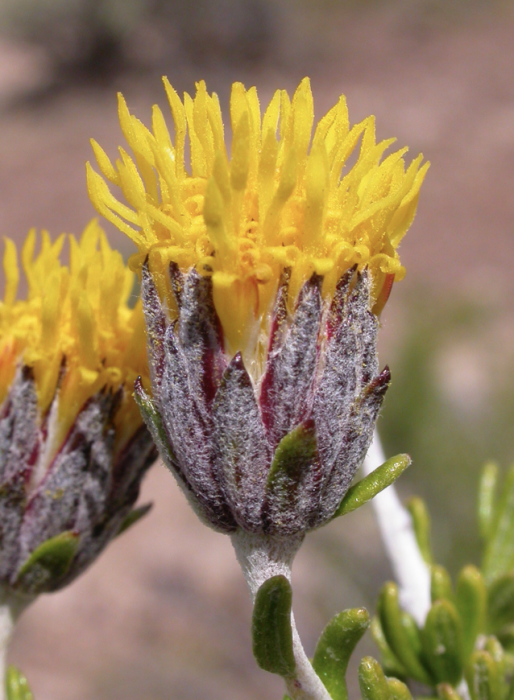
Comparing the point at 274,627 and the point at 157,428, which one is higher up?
the point at 157,428

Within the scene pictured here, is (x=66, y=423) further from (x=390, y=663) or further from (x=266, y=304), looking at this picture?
(x=390, y=663)

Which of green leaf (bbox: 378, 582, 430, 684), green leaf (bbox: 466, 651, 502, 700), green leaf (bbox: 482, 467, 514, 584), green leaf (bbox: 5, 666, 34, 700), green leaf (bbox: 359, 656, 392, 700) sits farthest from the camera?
green leaf (bbox: 482, 467, 514, 584)

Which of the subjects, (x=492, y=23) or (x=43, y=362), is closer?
(x=43, y=362)

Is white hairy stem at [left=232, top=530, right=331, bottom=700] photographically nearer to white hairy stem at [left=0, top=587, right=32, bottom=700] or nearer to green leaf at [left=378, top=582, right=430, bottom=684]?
green leaf at [left=378, top=582, right=430, bottom=684]

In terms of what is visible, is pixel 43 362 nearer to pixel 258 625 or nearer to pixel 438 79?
pixel 258 625

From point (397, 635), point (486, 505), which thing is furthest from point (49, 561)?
point (486, 505)

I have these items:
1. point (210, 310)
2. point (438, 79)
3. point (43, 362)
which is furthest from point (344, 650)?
point (438, 79)

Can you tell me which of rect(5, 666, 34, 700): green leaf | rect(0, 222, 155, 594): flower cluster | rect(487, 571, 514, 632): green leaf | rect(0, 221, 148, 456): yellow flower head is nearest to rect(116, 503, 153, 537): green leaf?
rect(0, 222, 155, 594): flower cluster
